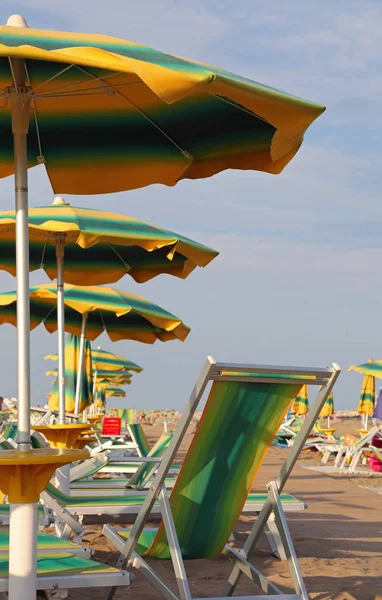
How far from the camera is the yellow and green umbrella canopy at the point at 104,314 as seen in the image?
683 centimetres

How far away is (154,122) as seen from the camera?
3395mm

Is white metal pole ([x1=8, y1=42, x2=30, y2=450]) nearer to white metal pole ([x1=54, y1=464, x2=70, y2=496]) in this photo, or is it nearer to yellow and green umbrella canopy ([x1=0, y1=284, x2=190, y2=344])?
white metal pole ([x1=54, y1=464, x2=70, y2=496])

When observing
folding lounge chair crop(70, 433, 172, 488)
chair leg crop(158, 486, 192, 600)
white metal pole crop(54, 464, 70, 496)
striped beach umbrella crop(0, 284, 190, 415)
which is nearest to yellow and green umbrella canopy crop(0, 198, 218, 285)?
striped beach umbrella crop(0, 284, 190, 415)

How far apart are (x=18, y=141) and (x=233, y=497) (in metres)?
1.68

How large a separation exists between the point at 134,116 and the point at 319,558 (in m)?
3.02

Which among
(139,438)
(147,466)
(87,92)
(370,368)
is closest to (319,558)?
(147,466)

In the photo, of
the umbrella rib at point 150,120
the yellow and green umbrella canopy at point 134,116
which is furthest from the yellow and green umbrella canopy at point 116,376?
the umbrella rib at point 150,120

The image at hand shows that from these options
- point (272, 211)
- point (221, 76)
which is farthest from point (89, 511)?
point (272, 211)

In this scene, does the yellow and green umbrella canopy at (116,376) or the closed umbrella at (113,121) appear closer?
the closed umbrella at (113,121)

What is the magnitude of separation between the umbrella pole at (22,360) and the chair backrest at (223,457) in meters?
0.75

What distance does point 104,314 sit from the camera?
320 inches

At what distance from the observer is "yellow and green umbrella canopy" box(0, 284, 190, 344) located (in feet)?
22.4

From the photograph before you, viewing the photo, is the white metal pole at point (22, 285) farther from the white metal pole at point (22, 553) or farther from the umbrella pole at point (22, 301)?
the white metal pole at point (22, 553)

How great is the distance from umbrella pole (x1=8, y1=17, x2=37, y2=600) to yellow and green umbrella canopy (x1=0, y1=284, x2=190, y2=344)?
3.82 m
